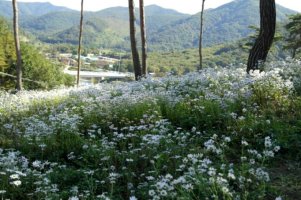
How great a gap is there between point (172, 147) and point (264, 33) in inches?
254

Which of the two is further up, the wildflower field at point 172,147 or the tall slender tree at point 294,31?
the tall slender tree at point 294,31

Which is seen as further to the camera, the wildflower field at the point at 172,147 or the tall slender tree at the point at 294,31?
the tall slender tree at the point at 294,31

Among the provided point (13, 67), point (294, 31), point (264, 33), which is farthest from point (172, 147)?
point (13, 67)

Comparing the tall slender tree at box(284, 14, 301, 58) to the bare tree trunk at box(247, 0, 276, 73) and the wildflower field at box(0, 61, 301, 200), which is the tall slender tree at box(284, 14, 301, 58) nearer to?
the bare tree trunk at box(247, 0, 276, 73)

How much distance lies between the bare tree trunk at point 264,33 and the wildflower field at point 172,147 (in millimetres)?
751

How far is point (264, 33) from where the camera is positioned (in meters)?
11.2

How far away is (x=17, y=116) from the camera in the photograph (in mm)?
10711

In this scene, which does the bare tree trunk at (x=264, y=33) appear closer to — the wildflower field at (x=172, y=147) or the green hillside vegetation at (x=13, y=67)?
the wildflower field at (x=172, y=147)

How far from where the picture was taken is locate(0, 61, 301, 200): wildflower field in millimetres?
4727

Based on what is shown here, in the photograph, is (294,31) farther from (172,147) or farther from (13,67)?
(13,67)

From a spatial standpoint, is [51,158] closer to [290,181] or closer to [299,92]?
[290,181]

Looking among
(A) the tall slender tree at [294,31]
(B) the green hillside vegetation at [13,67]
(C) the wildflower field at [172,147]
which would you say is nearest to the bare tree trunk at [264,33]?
(C) the wildflower field at [172,147]

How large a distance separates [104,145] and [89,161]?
1.41 feet

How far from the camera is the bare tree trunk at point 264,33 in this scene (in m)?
10.9
